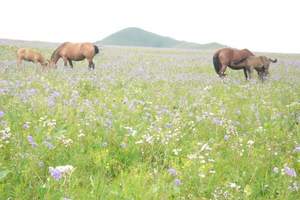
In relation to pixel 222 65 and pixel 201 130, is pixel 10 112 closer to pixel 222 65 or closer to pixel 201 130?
pixel 201 130

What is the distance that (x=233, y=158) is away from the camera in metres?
5.70

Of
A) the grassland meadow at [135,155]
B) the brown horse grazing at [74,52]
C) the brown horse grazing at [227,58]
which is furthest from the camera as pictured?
the brown horse grazing at [74,52]

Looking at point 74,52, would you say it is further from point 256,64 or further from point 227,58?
point 256,64

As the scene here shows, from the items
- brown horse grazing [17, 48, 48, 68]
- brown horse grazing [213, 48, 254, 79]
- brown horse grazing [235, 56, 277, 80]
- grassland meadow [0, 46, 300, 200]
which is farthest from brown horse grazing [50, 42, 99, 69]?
grassland meadow [0, 46, 300, 200]

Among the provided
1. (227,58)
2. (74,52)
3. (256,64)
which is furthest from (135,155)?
(74,52)

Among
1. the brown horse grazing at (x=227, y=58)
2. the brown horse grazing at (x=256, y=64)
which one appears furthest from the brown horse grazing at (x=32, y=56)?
the brown horse grazing at (x=256, y=64)

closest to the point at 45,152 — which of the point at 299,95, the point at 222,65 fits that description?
the point at 299,95

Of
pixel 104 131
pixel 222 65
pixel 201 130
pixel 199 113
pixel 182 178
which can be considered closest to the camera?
pixel 182 178

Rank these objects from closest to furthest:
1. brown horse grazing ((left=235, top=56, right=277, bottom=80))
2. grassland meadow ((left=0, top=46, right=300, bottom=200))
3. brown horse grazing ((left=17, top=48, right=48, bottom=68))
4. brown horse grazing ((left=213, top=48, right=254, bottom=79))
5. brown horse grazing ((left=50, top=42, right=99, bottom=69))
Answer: grassland meadow ((left=0, top=46, right=300, bottom=200)) → brown horse grazing ((left=235, top=56, right=277, bottom=80)) → brown horse grazing ((left=213, top=48, right=254, bottom=79)) → brown horse grazing ((left=17, top=48, right=48, bottom=68)) → brown horse grazing ((left=50, top=42, right=99, bottom=69))

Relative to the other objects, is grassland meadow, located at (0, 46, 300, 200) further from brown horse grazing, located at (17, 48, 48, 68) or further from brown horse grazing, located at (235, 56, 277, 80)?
brown horse grazing, located at (17, 48, 48, 68)

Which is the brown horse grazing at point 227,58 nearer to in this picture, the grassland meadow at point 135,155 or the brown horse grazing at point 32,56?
the grassland meadow at point 135,155

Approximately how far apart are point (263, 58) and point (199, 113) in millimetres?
11238

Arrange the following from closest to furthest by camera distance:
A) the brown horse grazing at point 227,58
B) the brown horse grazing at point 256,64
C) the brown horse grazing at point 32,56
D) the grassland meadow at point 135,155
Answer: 1. the grassland meadow at point 135,155
2. the brown horse grazing at point 256,64
3. the brown horse grazing at point 227,58
4. the brown horse grazing at point 32,56

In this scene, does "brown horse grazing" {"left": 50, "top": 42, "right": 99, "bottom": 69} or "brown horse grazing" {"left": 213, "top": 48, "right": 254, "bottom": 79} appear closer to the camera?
"brown horse grazing" {"left": 213, "top": 48, "right": 254, "bottom": 79}
